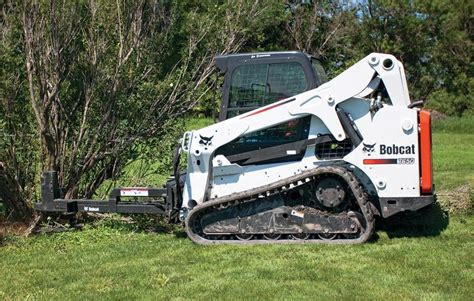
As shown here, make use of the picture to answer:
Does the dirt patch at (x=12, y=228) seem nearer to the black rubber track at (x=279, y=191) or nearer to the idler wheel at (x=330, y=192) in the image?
the black rubber track at (x=279, y=191)

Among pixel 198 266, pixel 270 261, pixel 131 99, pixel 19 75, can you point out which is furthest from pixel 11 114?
pixel 270 261

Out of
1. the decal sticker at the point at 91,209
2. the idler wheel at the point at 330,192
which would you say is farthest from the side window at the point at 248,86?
the decal sticker at the point at 91,209

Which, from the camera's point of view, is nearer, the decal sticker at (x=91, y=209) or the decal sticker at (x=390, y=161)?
the decal sticker at (x=390, y=161)

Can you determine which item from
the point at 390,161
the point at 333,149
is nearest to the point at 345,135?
the point at 333,149

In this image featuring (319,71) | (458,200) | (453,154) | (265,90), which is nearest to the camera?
(265,90)

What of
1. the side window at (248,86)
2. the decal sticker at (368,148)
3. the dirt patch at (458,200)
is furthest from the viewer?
the dirt patch at (458,200)

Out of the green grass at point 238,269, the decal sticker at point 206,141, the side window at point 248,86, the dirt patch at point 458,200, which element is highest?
the side window at point 248,86

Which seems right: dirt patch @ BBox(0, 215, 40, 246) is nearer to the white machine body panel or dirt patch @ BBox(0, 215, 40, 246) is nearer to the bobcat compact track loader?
the bobcat compact track loader

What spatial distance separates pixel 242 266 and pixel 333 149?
186cm

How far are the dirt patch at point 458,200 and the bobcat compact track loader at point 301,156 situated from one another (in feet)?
5.35

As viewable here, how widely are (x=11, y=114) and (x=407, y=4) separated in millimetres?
28775

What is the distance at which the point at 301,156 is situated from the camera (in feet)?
24.9

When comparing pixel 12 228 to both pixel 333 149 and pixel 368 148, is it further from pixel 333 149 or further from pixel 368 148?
pixel 368 148

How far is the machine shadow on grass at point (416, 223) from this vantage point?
308 inches
